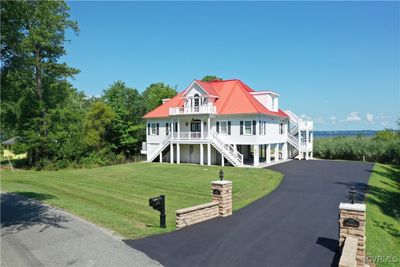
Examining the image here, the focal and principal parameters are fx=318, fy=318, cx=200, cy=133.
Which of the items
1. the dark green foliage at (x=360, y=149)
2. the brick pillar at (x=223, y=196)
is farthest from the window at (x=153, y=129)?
the brick pillar at (x=223, y=196)

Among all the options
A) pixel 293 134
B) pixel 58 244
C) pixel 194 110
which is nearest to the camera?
pixel 58 244

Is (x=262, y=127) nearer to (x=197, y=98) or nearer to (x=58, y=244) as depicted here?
(x=197, y=98)

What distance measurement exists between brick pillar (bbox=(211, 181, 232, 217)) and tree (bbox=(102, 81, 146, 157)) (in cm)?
2879

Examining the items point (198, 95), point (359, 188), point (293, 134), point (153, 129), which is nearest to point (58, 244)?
point (359, 188)

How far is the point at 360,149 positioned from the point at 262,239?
1159 inches

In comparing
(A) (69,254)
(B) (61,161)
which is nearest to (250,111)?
(B) (61,161)

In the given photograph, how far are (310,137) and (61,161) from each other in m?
25.9

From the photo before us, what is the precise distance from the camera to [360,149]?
3409 centimetres

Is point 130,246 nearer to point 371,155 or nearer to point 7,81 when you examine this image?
point 7,81

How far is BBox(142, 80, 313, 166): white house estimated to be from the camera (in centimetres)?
2933

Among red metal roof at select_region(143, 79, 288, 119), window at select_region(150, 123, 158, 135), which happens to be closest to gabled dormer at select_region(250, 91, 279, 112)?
red metal roof at select_region(143, 79, 288, 119)

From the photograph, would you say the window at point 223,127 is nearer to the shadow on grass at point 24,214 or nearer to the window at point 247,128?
the window at point 247,128

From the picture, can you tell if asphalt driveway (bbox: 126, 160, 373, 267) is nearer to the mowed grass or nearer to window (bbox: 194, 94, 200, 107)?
the mowed grass

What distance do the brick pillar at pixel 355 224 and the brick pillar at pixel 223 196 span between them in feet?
14.5
